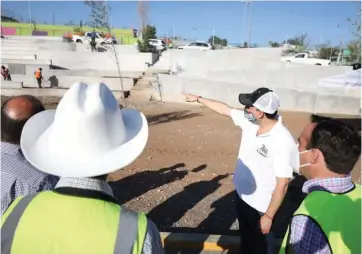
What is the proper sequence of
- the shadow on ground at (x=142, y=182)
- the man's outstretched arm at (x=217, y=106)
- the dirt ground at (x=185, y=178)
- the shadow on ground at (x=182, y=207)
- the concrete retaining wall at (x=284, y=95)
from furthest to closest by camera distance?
the concrete retaining wall at (x=284, y=95), the shadow on ground at (x=142, y=182), the dirt ground at (x=185, y=178), the shadow on ground at (x=182, y=207), the man's outstretched arm at (x=217, y=106)

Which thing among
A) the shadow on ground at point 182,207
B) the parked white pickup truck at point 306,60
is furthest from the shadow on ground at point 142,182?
the parked white pickup truck at point 306,60

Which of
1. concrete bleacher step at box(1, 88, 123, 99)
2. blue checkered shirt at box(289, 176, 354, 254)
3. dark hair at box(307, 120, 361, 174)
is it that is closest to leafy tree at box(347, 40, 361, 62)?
concrete bleacher step at box(1, 88, 123, 99)

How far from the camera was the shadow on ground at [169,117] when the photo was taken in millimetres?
11541

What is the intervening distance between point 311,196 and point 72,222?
105 cm

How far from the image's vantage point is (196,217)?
14.6 feet

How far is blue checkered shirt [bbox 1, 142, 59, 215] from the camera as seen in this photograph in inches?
74.5

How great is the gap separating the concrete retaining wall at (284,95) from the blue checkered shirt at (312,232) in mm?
12954

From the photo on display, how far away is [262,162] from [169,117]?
9696 millimetres

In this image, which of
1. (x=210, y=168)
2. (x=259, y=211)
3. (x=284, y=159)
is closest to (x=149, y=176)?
(x=210, y=168)

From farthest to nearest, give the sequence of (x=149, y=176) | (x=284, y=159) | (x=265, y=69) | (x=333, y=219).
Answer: (x=265, y=69) < (x=149, y=176) < (x=284, y=159) < (x=333, y=219)

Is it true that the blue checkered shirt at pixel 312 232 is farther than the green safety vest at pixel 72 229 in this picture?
Yes

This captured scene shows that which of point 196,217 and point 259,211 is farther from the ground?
point 259,211

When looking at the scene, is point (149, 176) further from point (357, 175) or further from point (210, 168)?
point (357, 175)

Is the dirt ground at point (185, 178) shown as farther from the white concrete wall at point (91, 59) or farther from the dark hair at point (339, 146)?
the white concrete wall at point (91, 59)
